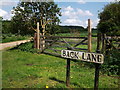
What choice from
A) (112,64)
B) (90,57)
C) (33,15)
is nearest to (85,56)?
(90,57)

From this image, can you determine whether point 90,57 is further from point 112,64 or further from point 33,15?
point 33,15

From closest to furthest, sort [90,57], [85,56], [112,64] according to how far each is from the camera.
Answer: [90,57] → [85,56] → [112,64]

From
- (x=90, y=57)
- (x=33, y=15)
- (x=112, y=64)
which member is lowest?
(x=112, y=64)

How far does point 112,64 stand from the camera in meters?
5.86

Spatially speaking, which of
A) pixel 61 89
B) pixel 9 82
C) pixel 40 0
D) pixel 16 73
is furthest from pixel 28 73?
pixel 40 0

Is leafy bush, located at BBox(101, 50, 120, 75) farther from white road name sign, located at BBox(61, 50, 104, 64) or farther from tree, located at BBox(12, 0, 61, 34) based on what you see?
tree, located at BBox(12, 0, 61, 34)

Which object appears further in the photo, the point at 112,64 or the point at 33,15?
the point at 33,15

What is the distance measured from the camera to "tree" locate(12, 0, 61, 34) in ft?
45.4

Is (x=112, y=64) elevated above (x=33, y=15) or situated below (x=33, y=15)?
below

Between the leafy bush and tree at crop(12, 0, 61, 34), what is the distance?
9.08 metres

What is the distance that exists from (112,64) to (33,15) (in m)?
10.3

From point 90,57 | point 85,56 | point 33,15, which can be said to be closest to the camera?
point 90,57

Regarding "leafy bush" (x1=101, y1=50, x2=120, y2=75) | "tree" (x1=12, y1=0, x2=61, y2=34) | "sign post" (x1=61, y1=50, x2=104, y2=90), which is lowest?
"leafy bush" (x1=101, y1=50, x2=120, y2=75)

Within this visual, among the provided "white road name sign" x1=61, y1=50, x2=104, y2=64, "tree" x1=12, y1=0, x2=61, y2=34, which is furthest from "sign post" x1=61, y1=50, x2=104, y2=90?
"tree" x1=12, y1=0, x2=61, y2=34
